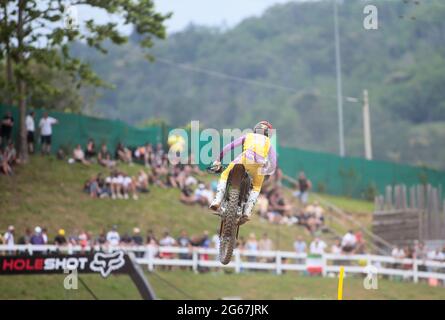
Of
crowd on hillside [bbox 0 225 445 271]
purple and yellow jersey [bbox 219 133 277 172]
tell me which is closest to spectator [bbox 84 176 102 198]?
crowd on hillside [bbox 0 225 445 271]

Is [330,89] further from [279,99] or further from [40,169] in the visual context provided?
[40,169]

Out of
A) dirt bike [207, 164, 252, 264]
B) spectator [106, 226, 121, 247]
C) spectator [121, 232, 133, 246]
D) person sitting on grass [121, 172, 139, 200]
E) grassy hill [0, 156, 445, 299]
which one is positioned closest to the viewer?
dirt bike [207, 164, 252, 264]

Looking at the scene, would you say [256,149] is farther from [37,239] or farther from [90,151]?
[90,151]

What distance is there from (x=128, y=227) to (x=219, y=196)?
70.0 ft

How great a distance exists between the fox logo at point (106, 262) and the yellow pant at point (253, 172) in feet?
34.5

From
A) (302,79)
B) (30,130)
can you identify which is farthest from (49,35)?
(302,79)

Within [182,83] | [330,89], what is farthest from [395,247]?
[182,83]

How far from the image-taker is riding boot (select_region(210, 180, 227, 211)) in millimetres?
19531

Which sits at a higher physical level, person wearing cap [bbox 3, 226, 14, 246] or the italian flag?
person wearing cap [bbox 3, 226, 14, 246]

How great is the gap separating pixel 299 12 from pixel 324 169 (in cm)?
12717

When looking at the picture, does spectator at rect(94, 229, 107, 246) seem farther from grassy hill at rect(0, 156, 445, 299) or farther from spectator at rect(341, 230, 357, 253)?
spectator at rect(341, 230, 357, 253)

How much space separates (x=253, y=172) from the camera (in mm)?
20000

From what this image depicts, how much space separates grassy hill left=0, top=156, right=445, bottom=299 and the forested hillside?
87.2m

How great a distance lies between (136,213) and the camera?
137 feet
